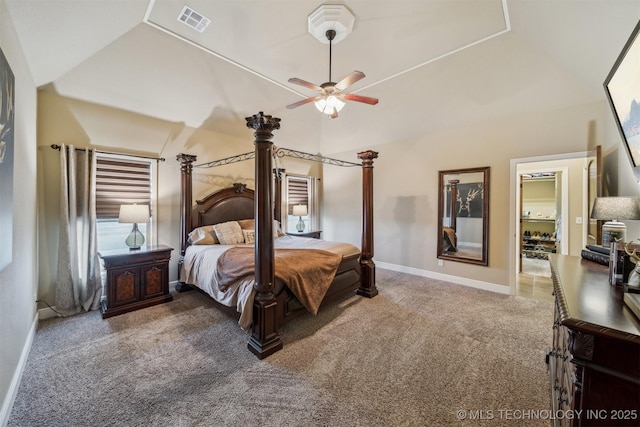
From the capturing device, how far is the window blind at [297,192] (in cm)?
612

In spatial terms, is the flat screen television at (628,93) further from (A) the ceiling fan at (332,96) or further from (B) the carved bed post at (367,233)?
(B) the carved bed post at (367,233)

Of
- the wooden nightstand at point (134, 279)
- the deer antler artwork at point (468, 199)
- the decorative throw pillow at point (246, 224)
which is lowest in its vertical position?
the wooden nightstand at point (134, 279)

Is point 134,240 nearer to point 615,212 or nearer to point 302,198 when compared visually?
point 302,198

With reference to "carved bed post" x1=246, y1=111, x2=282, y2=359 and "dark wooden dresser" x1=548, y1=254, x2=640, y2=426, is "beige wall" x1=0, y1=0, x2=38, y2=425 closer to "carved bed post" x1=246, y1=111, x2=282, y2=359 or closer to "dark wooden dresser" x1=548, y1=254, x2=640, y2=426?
"carved bed post" x1=246, y1=111, x2=282, y2=359

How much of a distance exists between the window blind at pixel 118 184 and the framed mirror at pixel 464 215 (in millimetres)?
5084

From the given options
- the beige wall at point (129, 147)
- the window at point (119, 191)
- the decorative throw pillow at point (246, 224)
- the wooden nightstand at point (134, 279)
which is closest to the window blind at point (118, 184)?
the window at point (119, 191)

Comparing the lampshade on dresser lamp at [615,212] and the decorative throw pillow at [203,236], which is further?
the decorative throw pillow at [203,236]

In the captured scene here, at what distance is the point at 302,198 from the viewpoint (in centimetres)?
643

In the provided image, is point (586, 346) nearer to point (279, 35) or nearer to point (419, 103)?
point (279, 35)

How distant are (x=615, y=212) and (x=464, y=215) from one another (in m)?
2.26

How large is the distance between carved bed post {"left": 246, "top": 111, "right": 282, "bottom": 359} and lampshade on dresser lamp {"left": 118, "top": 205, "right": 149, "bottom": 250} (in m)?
2.04

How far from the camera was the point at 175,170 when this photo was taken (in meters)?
4.24

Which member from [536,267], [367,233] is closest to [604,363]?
[367,233]

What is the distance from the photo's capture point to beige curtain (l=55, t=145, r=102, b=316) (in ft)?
10.2
